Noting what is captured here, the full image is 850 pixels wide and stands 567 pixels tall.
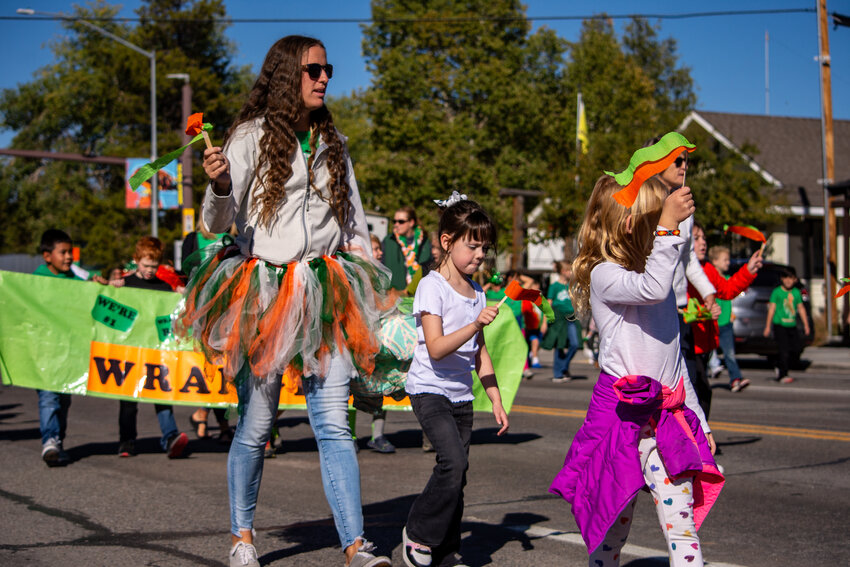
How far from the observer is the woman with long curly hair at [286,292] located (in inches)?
164

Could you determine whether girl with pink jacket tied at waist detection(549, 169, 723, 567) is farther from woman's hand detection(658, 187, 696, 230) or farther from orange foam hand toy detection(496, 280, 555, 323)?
orange foam hand toy detection(496, 280, 555, 323)

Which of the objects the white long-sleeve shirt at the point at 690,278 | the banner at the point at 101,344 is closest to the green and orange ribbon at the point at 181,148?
the white long-sleeve shirt at the point at 690,278

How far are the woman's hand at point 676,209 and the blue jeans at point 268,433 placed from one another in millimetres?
1606

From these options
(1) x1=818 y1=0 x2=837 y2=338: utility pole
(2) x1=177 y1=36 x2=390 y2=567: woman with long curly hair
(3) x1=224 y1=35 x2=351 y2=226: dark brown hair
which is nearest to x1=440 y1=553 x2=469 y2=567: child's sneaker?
(2) x1=177 y1=36 x2=390 y2=567: woman with long curly hair

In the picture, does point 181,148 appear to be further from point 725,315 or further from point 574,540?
point 725,315

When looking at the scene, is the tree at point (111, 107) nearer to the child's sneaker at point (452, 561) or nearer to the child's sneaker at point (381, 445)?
the child's sneaker at point (381, 445)

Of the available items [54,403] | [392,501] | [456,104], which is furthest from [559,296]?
[456,104]

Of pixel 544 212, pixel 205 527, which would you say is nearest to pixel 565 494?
pixel 205 527

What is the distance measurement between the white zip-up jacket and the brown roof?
28.4 m

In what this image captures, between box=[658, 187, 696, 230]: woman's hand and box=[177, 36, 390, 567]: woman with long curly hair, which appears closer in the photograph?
box=[658, 187, 696, 230]: woman's hand

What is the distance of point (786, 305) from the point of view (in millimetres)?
14812

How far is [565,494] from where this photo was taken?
11.7 feet

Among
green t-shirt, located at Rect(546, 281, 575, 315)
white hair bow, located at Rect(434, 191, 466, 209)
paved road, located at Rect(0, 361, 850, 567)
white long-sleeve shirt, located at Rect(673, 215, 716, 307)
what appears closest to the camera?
white hair bow, located at Rect(434, 191, 466, 209)

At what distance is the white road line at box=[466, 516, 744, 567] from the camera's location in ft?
15.3
